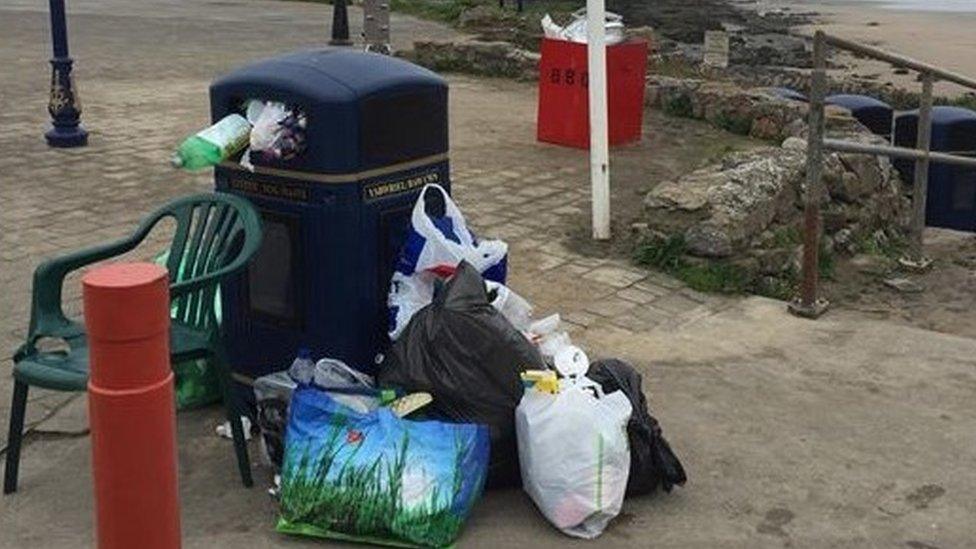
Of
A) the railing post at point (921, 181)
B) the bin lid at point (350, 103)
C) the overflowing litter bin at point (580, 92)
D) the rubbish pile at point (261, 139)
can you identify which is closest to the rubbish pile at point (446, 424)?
the bin lid at point (350, 103)

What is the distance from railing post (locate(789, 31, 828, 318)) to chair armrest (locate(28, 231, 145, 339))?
3.29 meters

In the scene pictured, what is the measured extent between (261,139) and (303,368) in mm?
767

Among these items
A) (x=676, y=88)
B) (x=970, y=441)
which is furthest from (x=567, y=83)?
(x=970, y=441)

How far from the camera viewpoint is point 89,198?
7.94 metres

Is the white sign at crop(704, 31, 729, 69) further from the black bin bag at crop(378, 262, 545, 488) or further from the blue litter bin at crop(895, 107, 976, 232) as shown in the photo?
the black bin bag at crop(378, 262, 545, 488)

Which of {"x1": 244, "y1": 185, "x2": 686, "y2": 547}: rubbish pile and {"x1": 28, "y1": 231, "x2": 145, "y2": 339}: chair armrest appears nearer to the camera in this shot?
{"x1": 244, "y1": 185, "x2": 686, "y2": 547}: rubbish pile

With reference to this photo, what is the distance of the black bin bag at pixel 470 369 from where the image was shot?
3904 mm

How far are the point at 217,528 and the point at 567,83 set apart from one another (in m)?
6.39

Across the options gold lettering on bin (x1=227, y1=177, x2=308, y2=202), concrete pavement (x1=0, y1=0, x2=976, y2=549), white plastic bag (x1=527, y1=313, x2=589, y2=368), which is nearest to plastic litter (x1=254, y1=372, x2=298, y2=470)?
concrete pavement (x1=0, y1=0, x2=976, y2=549)

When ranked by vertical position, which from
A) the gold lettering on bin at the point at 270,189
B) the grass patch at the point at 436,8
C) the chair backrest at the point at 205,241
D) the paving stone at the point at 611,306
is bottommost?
the paving stone at the point at 611,306

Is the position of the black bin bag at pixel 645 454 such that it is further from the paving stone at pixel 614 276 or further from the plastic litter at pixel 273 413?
the paving stone at pixel 614 276

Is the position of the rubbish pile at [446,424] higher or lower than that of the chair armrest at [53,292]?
lower

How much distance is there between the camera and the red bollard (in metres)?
2.47

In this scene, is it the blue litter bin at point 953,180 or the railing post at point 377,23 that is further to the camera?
the railing post at point 377,23
